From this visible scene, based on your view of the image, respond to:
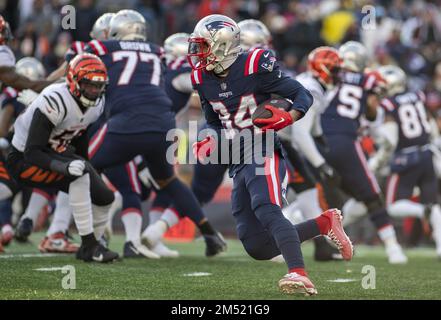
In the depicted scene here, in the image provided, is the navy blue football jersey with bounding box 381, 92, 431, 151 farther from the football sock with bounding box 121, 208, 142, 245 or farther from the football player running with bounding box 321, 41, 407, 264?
the football sock with bounding box 121, 208, 142, 245

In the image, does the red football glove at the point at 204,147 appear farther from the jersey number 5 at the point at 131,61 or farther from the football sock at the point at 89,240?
the jersey number 5 at the point at 131,61

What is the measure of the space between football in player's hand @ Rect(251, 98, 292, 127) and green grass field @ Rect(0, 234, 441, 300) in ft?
3.01

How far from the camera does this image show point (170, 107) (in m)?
6.71

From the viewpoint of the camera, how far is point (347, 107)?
750cm

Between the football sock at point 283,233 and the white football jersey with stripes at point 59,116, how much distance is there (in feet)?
5.59

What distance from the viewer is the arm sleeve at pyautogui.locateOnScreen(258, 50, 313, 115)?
500cm

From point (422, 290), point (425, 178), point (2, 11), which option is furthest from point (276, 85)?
point (2, 11)

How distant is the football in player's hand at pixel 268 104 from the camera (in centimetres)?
483

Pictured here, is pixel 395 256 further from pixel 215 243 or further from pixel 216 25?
pixel 216 25

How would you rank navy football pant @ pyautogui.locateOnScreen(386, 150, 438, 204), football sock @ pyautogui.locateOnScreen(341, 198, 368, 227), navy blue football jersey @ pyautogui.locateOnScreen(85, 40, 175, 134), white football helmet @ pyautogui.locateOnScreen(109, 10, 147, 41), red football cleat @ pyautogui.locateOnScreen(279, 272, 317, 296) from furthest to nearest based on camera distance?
navy football pant @ pyautogui.locateOnScreen(386, 150, 438, 204), football sock @ pyautogui.locateOnScreen(341, 198, 368, 227), white football helmet @ pyautogui.locateOnScreen(109, 10, 147, 41), navy blue football jersey @ pyautogui.locateOnScreen(85, 40, 175, 134), red football cleat @ pyautogui.locateOnScreen(279, 272, 317, 296)

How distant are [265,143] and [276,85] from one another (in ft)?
1.04

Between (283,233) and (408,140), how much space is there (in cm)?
435

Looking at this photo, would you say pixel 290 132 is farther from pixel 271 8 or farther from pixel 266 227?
pixel 271 8

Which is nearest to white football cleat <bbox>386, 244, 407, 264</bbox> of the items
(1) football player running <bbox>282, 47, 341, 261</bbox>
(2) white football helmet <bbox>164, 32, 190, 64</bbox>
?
(1) football player running <bbox>282, 47, 341, 261</bbox>
